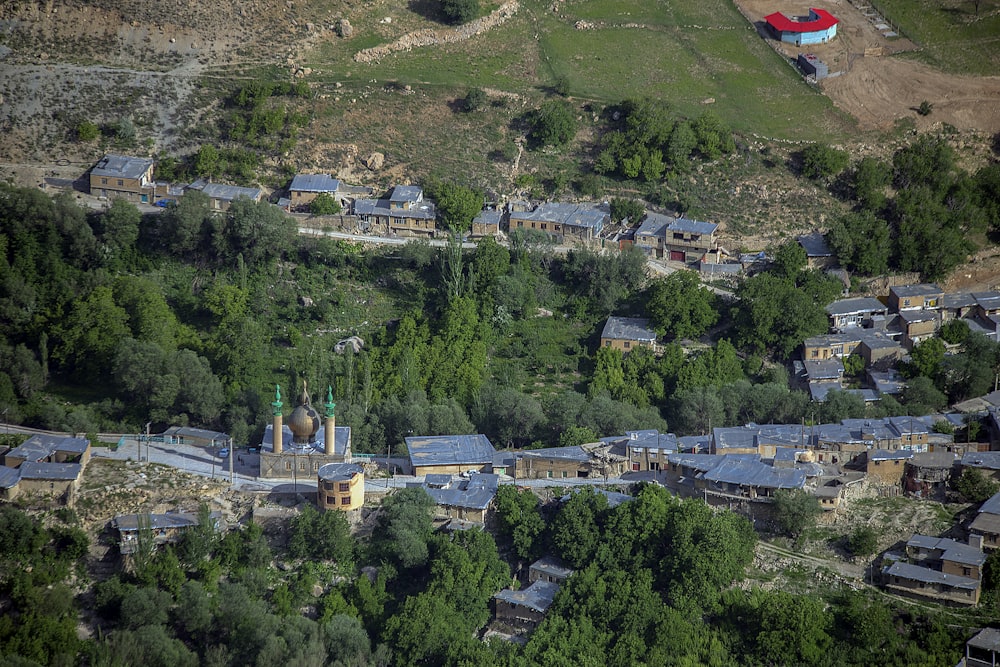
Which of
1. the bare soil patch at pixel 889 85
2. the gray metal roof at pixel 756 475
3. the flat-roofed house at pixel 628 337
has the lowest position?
the flat-roofed house at pixel 628 337

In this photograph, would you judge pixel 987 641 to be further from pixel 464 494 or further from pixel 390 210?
pixel 390 210

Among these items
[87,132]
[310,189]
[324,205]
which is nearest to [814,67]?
[324,205]

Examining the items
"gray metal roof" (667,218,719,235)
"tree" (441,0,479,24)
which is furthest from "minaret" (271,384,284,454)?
"tree" (441,0,479,24)

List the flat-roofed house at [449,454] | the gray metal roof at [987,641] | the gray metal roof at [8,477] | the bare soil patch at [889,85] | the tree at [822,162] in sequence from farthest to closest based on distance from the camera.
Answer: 1. the bare soil patch at [889,85]
2. the tree at [822,162]
3. the flat-roofed house at [449,454]
4. the gray metal roof at [8,477]
5. the gray metal roof at [987,641]

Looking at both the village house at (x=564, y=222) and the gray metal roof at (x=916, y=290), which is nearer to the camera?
the gray metal roof at (x=916, y=290)

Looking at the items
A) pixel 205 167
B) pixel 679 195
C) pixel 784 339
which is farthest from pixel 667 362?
pixel 205 167

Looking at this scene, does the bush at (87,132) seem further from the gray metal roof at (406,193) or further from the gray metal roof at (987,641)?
the gray metal roof at (987,641)

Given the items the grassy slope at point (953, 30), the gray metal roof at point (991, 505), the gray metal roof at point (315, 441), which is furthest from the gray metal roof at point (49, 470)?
the grassy slope at point (953, 30)
